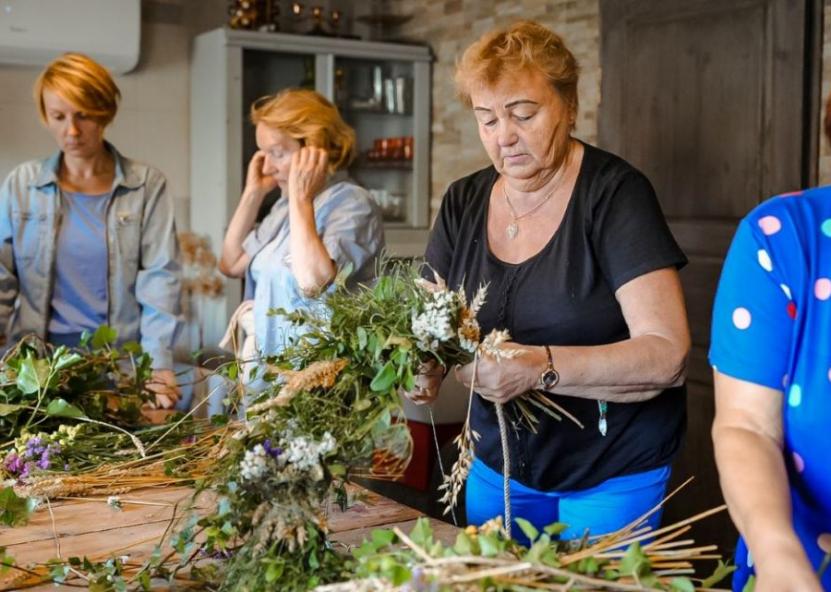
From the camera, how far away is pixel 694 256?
13.7 feet

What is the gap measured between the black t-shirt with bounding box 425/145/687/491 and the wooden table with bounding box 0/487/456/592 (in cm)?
32

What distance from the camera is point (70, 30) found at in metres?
5.33

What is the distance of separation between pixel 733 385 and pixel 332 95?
14.9ft

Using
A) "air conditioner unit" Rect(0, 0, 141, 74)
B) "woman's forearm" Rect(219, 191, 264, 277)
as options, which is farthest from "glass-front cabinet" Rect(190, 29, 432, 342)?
"woman's forearm" Rect(219, 191, 264, 277)

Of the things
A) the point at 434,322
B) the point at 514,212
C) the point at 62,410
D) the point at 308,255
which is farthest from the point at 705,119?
the point at 434,322

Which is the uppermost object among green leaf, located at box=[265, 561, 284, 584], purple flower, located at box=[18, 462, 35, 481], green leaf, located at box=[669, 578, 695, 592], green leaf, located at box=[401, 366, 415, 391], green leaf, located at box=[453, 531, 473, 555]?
green leaf, located at box=[401, 366, 415, 391]

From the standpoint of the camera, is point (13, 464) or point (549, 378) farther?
point (13, 464)

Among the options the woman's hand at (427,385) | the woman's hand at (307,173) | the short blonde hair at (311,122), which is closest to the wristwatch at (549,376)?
the woman's hand at (427,385)

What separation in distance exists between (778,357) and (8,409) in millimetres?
1787

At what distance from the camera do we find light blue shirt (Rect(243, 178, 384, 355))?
340 cm

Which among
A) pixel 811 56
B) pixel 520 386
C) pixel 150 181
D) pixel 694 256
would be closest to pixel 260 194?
pixel 150 181

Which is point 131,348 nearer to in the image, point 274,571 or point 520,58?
point 520,58

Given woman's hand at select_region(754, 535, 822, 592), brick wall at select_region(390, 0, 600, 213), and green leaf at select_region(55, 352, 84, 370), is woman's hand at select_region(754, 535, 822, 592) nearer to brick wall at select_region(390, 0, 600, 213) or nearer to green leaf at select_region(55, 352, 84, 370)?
green leaf at select_region(55, 352, 84, 370)

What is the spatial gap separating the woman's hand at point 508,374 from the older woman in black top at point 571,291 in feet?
0.37
